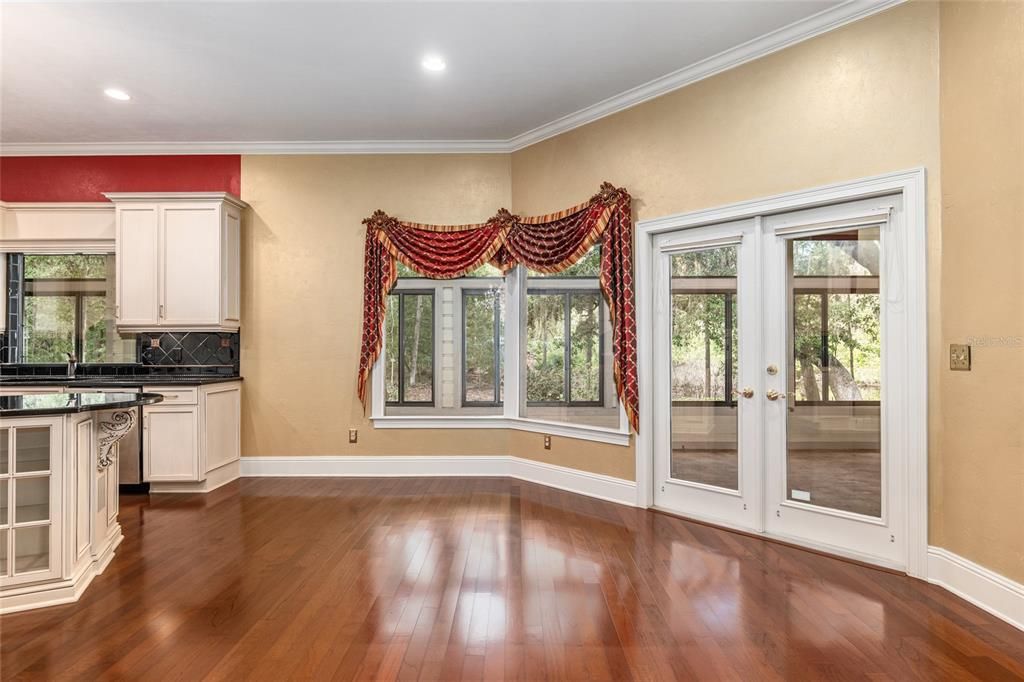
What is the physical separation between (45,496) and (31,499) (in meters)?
0.05

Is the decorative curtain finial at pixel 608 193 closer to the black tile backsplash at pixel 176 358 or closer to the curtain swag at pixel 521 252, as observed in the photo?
the curtain swag at pixel 521 252

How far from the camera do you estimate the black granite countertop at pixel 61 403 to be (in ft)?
8.53

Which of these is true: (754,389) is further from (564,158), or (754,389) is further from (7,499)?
(7,499)

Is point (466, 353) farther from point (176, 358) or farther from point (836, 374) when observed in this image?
point (836, 374)

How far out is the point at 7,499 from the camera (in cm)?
262

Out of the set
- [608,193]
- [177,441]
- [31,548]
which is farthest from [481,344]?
[31,548]

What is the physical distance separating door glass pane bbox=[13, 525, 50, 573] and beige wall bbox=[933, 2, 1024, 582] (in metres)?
4.42

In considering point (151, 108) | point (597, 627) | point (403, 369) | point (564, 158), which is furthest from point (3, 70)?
point (597, 627)

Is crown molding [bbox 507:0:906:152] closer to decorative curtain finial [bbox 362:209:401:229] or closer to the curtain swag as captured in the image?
the curtain swag

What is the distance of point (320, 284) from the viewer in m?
5.53

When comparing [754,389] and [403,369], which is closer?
[754,389]

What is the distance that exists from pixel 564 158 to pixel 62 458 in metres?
4.04

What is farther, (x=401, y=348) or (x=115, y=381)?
(x=401, y=348)

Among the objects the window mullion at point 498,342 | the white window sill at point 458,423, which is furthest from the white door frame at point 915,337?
the window mullion at point 498,342
